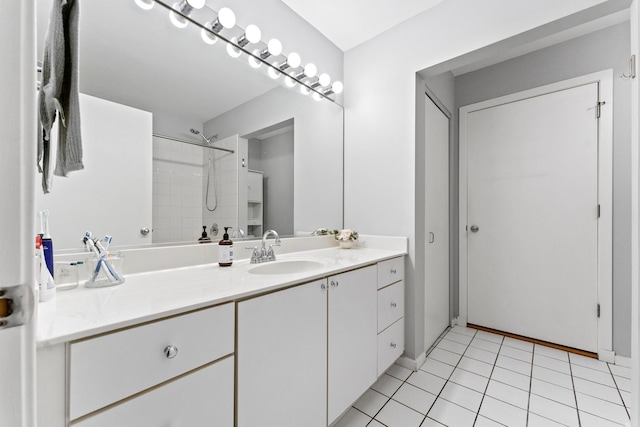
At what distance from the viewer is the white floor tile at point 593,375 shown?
65.8 inches

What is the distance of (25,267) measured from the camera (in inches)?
14.4

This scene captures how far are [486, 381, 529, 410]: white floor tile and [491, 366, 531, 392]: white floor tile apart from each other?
0.04 m

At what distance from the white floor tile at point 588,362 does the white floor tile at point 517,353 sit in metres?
0.26

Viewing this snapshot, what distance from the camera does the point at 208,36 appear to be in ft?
4.53

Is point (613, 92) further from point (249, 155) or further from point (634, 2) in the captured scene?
point (249, 155)

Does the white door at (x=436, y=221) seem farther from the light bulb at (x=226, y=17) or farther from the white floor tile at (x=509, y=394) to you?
the light bulb at (x=226, y=17)

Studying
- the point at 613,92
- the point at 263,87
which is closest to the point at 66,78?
the point at 263,87

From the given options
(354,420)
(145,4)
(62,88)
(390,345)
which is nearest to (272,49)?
(145,4)

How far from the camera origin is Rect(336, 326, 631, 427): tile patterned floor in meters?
1.36

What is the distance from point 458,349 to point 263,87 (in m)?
2.40

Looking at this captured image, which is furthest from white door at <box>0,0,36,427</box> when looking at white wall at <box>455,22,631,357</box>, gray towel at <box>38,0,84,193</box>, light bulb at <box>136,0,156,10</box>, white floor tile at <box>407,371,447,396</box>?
white wall at <box>455,22,631,357</box>

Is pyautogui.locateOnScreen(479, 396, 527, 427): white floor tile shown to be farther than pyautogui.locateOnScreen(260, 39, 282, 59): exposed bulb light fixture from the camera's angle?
No

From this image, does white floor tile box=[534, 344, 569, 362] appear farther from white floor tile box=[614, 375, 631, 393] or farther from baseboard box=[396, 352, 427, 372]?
baseboard box=[396, 352, 427, 372]

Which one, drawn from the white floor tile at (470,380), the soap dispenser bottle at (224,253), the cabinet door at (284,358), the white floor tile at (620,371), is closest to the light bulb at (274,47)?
the soap dispenser bottle at (224,253)
